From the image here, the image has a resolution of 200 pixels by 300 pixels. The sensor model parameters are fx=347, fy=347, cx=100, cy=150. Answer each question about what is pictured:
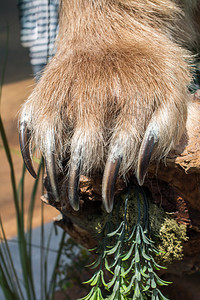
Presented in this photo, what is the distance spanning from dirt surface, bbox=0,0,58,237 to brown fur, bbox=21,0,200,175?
3.07 feet

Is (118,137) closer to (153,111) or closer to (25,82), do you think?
(153,111)

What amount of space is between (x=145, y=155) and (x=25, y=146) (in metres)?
0.31

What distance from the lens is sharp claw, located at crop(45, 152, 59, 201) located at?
802 millimetres

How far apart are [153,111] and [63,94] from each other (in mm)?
231

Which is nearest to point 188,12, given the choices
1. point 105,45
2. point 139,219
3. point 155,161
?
point 105,45

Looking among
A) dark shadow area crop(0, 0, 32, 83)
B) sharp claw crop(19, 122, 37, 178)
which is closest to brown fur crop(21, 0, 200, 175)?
sharp claw crop(19, 122, 37, 178)

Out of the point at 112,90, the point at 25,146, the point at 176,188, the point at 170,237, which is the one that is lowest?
the point at 170,237

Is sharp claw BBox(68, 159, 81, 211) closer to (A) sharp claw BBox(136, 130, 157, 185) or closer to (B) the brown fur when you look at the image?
(B) the brown fur

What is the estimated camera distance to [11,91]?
2.63 metres

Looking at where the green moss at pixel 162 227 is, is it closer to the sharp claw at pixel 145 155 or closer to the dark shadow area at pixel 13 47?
the sharp claw at pixel 145 155

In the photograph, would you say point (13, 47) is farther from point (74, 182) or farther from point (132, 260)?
point (132, 260)

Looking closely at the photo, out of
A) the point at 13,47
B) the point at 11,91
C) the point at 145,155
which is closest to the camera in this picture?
the point at 145,155

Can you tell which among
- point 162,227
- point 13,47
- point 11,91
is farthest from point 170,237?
point 11,91

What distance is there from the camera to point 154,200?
2.98 ft
